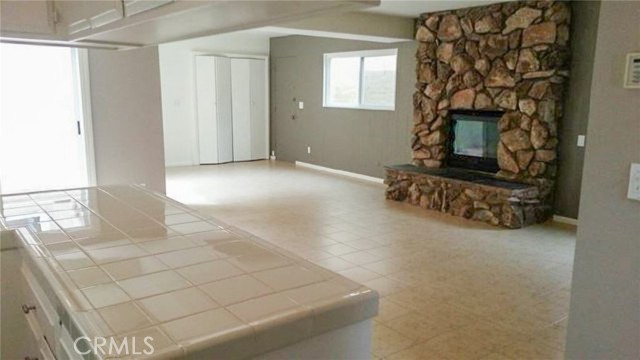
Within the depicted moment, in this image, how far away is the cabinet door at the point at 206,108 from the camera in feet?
29.7

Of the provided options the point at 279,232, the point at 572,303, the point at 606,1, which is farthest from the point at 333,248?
the point at 606,1

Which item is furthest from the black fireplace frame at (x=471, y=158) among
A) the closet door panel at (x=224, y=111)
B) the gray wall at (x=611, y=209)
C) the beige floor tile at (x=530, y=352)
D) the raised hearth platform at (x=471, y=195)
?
the closet door panel at (x=224, y=111)

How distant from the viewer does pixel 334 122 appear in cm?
851

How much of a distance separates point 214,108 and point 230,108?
0.33 m

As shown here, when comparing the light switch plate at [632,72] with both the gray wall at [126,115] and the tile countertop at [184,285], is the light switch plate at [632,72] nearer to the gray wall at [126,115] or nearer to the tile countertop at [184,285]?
the tile countertop at [184,285]

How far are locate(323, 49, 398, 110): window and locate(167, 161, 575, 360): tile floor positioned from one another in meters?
1.43

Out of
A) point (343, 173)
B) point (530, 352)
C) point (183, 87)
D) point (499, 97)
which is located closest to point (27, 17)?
point (530, 352)

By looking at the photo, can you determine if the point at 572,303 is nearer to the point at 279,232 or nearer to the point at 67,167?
the point at 279,232

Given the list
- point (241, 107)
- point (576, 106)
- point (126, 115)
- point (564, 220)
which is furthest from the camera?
point (241, 107)

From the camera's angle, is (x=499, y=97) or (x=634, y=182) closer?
(x=634, y=182)

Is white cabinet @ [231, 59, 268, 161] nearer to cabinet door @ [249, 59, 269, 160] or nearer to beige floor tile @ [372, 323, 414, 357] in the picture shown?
cabinet door @ [249, 59, 269, 160]

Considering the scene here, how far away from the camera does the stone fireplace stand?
521 centimetres

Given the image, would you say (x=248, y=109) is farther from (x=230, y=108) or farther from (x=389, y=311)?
(x=389, y=311)

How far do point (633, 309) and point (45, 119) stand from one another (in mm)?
4057
